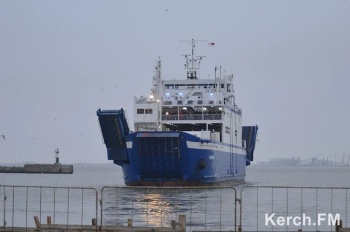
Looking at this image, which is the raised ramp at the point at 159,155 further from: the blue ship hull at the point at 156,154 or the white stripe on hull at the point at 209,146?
the white stripe on hull at the point at 209,146

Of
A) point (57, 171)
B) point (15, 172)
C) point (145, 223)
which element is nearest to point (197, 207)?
point (145, 223)

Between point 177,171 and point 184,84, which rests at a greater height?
point 184,84

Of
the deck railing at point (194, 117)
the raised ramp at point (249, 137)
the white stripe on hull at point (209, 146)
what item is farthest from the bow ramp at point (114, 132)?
the raised ramp at point (249, 137)

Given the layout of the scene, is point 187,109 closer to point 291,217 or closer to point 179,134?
point 179,134

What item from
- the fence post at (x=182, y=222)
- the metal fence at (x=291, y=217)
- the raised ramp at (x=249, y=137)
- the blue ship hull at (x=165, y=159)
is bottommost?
the metal fence at (x=291, y=217)

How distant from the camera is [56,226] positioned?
21.3 meters

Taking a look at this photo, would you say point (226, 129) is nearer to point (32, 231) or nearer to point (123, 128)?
point (123, 128)

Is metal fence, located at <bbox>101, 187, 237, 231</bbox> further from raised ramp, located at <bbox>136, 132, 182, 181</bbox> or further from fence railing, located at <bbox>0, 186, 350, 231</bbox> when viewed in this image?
raised ramp, located at <bbox>136, 132, 182, 181</bbox>

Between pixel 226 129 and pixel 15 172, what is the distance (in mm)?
98680

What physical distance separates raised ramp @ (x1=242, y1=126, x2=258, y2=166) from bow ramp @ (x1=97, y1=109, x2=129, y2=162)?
31867mm

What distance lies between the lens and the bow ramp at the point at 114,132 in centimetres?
5197

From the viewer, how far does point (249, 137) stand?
84.8 metres

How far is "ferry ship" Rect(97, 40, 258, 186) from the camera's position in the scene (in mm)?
50844

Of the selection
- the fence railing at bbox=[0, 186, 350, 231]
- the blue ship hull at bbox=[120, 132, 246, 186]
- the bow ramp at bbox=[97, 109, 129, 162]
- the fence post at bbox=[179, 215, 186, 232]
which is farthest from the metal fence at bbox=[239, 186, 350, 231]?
the bow ramp at bbox=[97, 109, 129, 162]
